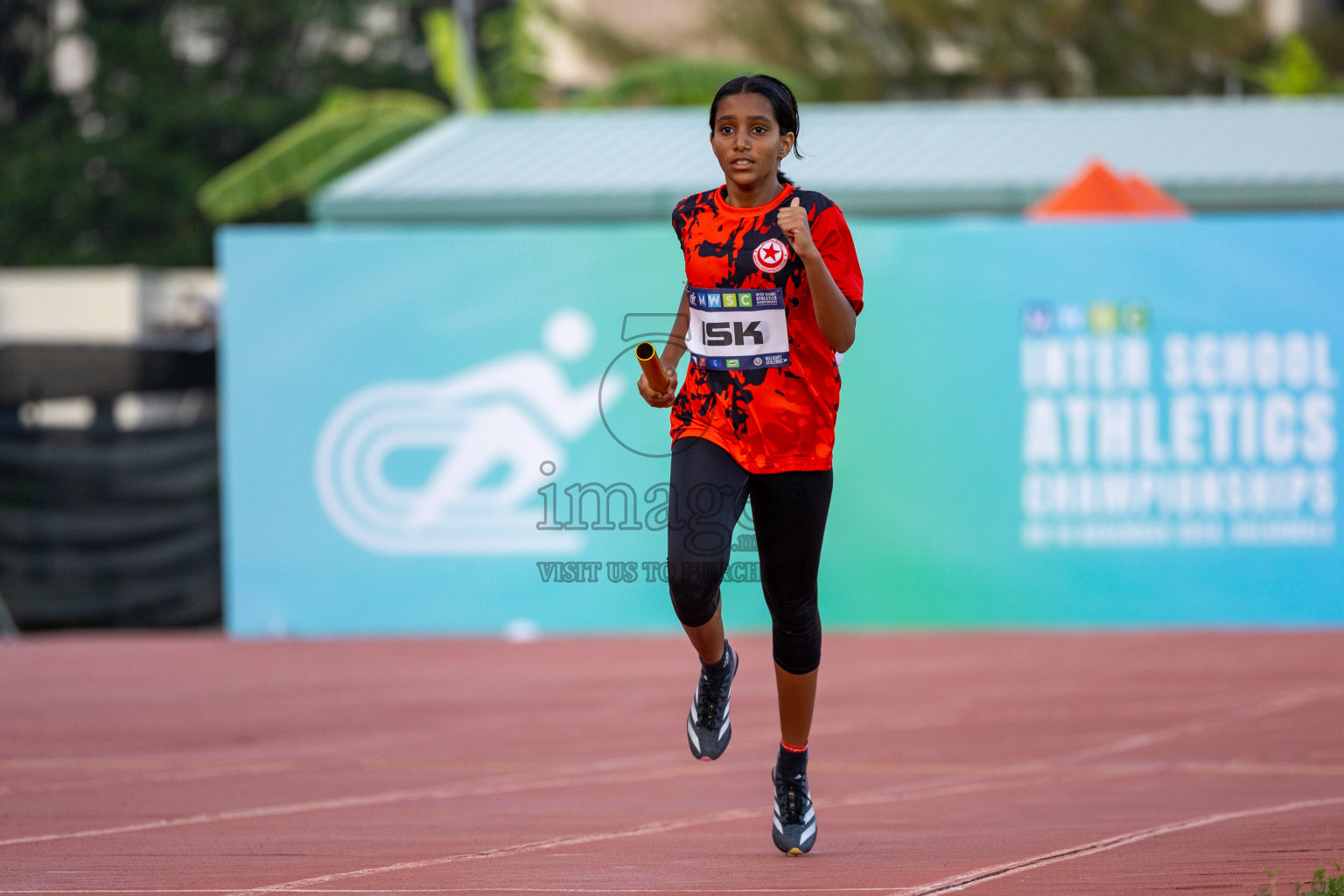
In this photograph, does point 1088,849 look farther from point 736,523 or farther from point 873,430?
point 873,430

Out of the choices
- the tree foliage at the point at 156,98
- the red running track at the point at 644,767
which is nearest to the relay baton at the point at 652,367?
the red running track at the point at 644,767

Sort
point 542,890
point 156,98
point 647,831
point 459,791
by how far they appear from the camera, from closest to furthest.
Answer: point 542,890, point 647,831, point 459,791, point 156,98

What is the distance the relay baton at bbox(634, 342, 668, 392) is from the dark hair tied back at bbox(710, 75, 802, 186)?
0.57 metres

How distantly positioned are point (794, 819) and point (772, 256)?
1.49m

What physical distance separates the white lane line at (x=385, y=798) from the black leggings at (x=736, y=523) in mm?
1746

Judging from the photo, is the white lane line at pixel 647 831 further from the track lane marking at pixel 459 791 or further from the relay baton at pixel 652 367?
the relay baton at pixel 652 367

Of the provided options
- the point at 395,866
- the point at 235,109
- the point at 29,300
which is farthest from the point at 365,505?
the point at 235,109

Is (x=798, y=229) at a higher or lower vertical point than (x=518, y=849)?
higher

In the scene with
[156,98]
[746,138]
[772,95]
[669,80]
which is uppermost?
[156,98]

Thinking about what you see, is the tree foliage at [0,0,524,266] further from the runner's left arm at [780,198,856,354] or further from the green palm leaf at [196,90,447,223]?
the runner's left arm at [780,198,856,354]

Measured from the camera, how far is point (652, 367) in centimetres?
466

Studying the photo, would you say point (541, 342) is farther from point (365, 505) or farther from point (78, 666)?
point (78, 666)

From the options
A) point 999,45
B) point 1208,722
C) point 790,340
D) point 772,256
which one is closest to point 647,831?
point 790,340

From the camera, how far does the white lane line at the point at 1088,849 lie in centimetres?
434
